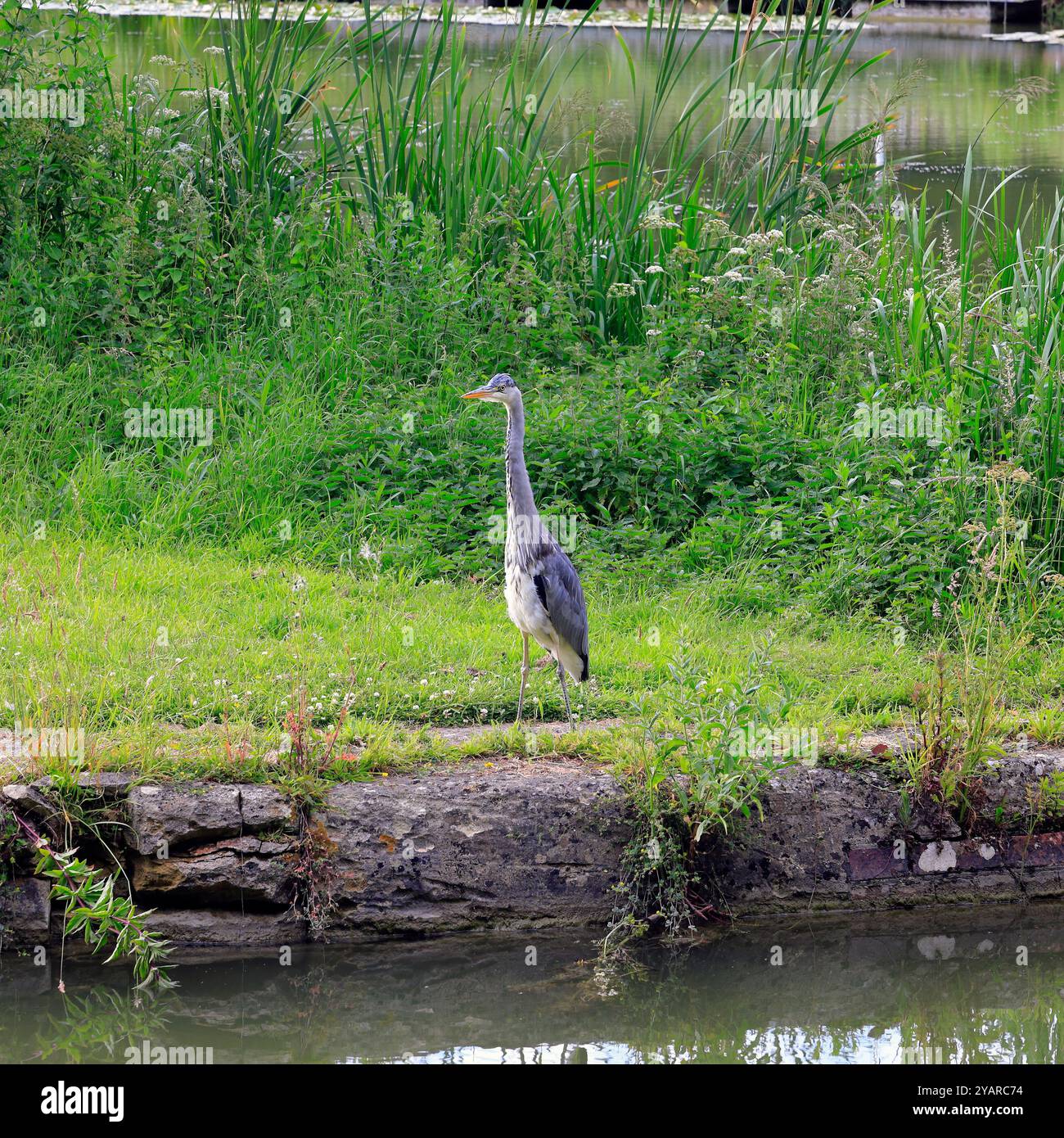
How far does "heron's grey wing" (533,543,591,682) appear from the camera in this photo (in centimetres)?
530

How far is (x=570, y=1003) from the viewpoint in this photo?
15.1 ft

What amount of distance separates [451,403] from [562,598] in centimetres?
264

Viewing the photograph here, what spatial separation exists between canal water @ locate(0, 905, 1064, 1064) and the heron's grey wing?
1.17 meters

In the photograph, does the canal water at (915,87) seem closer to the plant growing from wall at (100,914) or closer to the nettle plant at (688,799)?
the nettle plant at (688,799)

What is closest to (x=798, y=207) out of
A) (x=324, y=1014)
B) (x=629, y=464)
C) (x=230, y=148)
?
(x=629, y=464)

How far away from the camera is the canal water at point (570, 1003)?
4422 millimetres

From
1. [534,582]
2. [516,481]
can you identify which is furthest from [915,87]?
[534,582]

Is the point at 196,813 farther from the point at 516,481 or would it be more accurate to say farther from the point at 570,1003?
the point at 516,481

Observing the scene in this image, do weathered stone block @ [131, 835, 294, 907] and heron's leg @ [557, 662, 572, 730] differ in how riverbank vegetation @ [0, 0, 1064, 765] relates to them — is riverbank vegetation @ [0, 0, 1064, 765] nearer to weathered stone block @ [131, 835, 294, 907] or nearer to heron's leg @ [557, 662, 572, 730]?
heron's leg @ [557, 662, 572, 730]

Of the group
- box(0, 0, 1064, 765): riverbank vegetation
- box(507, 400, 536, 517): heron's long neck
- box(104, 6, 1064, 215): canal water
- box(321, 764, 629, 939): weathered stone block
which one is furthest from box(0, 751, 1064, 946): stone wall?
box(104, 6, 1064, 215): canal water

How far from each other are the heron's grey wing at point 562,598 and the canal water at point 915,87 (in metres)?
4.38

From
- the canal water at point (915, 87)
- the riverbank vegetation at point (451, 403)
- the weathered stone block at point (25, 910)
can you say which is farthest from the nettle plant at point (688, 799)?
the canal water at point (915, 87)

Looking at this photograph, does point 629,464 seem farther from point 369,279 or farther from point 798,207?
point 798,207

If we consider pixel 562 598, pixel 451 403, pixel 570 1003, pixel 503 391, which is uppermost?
pixel 503 391
